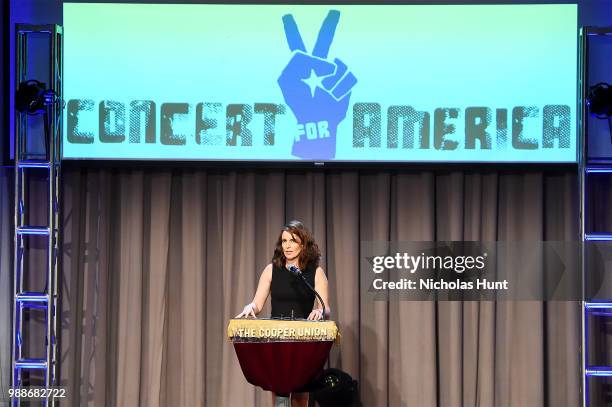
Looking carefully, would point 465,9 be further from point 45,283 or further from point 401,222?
point 45,283

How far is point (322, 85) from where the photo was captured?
5.78m

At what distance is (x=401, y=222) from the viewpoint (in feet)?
19.3

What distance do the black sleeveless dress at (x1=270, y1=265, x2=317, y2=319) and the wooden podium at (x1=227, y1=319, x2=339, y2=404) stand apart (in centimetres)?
43

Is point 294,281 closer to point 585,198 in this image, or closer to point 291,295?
point 291,295

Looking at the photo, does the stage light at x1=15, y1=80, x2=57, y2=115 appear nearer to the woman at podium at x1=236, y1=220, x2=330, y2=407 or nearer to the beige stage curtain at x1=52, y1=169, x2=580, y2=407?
the beige stage curtain at x1=52, y1=169, x2=580, y2=407

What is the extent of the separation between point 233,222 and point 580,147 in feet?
7.82

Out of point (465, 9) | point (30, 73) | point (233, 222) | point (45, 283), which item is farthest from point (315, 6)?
point (45, 283)

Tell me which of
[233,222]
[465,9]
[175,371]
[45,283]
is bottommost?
[175,371]

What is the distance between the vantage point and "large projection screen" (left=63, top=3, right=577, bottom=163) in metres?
5.75

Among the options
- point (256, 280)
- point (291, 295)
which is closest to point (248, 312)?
point (291, 295)

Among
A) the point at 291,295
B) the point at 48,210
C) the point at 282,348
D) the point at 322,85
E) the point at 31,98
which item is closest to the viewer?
the point at 282,348

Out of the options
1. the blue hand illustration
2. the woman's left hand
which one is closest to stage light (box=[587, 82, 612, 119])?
the blue hand illustration

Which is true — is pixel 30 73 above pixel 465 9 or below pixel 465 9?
below

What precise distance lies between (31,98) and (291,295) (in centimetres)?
217
